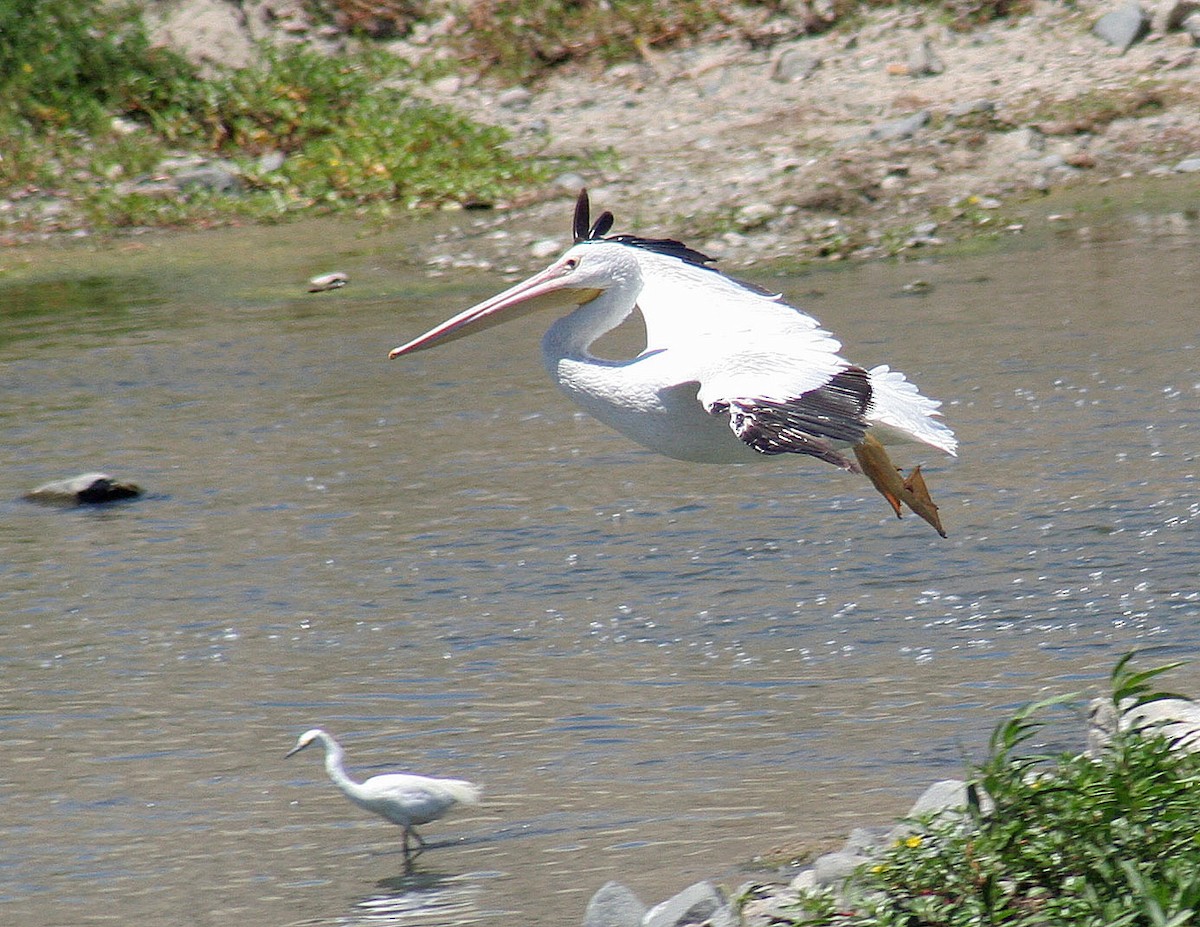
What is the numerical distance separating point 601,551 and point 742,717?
1.69m

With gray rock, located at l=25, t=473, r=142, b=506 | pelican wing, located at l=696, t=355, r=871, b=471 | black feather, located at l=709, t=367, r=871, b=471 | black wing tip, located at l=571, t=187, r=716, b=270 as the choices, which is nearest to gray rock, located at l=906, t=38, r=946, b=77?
gray rock, located at l=25, t=473, r=142, b=506

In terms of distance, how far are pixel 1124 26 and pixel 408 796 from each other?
10439mm

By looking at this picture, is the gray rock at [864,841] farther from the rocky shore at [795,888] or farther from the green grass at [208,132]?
the green grass at [208,132]

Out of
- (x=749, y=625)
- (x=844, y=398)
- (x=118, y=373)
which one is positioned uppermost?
(x=844, y=398)

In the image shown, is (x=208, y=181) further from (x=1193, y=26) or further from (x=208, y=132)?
(x=1193, y=26)

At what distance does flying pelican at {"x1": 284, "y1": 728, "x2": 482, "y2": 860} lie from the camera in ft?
14.3

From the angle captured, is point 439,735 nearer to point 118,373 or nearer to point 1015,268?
point 118,373

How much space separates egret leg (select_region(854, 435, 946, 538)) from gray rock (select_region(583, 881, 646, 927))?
2.15 m

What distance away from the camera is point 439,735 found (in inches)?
200

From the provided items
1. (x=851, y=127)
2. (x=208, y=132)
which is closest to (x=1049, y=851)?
(x=851, y=127)

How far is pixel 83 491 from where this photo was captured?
25.3ft

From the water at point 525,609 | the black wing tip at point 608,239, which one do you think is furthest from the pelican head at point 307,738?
the black wing tip at point 608,239

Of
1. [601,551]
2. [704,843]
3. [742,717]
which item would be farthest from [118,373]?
[704,843]

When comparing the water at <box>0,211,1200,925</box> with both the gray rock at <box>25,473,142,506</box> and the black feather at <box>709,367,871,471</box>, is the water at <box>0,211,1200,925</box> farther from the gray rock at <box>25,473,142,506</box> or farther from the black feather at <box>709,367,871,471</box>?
the black feather at <box>709,367,871,471</box>
